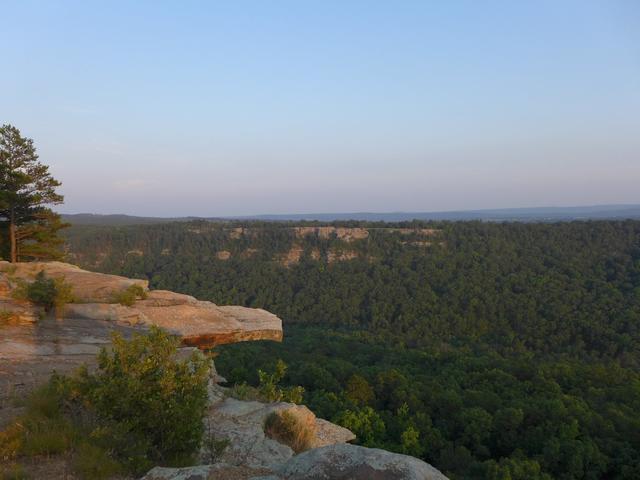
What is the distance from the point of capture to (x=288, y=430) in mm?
9109

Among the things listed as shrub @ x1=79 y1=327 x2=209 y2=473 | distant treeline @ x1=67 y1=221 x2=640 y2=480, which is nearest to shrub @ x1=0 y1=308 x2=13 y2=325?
shrub @ x1=79 y1=327 x2=209 y2=473

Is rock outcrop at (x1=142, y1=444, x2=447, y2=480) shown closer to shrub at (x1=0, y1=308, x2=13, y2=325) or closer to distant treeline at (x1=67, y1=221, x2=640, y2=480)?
shrub at (x1=0, y1=308, x2=13, y2=325)

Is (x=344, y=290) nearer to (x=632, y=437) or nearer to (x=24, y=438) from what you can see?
(x=632, y=437)

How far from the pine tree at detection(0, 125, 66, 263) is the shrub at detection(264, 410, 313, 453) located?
16.9 meters

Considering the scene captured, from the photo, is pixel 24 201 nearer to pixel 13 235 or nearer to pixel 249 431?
pixel 13 235

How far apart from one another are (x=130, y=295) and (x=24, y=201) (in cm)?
1138

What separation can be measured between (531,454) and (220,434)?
90.3ft

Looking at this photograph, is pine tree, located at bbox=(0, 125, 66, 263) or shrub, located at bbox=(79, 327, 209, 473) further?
pine tree, located at bbox=(0, 125, 66, 263)

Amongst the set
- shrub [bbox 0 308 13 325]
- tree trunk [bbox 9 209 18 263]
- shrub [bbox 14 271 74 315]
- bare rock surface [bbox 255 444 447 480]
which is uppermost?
tree trunk [bbox 9 209 18 263]

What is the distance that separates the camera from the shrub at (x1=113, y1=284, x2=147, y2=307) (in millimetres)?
13422

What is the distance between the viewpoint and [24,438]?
20.3 feet

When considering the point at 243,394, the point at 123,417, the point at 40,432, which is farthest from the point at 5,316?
the point at 123,417

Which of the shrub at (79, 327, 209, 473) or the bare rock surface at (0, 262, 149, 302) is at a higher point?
the bare rock surface at (0, 262, 149, 302)

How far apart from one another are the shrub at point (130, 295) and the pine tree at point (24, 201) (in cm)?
935
